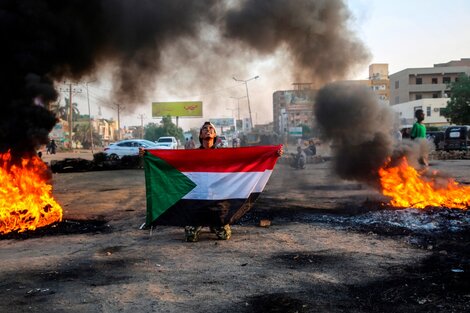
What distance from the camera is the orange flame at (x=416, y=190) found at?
795 centimetres

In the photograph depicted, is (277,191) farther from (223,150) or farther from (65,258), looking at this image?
(65,258)

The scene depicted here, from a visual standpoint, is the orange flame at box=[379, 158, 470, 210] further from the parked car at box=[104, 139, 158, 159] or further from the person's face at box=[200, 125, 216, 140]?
the parked car at box=[104, 139, 158, 159]

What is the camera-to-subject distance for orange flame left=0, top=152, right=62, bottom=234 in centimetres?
724

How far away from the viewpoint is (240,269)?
4809 millimetres

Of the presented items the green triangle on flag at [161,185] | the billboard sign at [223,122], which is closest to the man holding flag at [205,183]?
the green triangle on flag at [161,185]

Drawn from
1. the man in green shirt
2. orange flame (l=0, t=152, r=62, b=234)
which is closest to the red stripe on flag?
orange flame (l=0, t=152, r=62, b=234)

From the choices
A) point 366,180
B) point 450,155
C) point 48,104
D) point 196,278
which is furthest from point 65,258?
point 450,155

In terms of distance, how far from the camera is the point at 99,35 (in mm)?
10750

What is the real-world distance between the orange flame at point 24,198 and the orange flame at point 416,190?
6.67 m

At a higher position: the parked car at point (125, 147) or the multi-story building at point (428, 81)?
the multi-story building at point (428, 81)

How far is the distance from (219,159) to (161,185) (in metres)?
0.96

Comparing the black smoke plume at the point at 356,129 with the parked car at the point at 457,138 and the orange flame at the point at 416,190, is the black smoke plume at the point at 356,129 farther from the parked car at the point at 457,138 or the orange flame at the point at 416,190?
the parked car at the point at 457,138

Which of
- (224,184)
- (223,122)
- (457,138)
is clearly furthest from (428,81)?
(224,184)

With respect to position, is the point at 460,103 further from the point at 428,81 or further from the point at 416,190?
the point at 416,190
